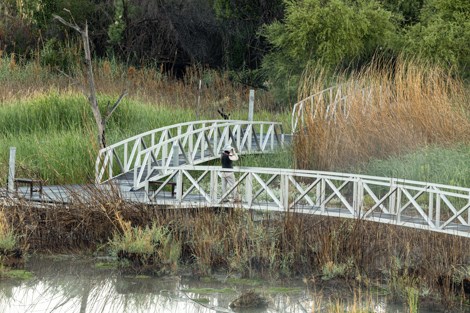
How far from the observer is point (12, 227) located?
59.9ft

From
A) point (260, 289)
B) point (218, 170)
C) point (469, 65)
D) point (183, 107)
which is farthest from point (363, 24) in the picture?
point (260, 289)

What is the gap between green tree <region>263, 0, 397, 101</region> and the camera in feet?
104

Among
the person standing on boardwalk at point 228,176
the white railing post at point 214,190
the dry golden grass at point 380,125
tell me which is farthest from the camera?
the dry golden grass at point 380,125

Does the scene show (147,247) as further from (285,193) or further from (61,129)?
(61,129)

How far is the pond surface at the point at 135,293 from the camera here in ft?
54.1

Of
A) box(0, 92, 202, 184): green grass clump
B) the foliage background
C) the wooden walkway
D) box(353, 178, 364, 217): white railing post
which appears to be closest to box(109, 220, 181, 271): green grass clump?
the wooden walkway

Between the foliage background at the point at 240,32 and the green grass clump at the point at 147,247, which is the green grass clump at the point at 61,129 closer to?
the green grass clump at the point at 147,247

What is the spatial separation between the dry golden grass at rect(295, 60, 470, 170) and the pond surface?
21.6ft

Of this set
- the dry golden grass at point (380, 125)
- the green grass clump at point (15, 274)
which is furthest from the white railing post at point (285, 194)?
the dry golden grass at point (380, 125)

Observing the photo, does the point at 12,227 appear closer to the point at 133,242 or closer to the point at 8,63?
the point at 133,242

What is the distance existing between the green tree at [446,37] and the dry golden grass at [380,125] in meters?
3.56

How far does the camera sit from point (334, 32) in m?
31.7

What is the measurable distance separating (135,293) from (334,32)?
15.9m

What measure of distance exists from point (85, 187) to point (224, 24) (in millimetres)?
20622
